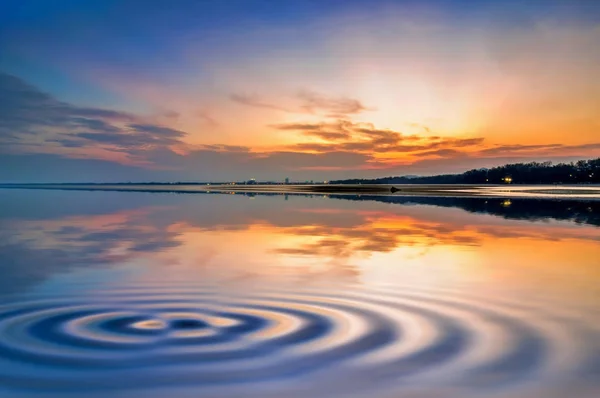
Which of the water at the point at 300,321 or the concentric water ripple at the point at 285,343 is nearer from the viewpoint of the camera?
the water at the point at 300,321

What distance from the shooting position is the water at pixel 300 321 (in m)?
6.16

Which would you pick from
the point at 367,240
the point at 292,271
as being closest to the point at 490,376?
the point at 292,271

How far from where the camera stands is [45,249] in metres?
17.9

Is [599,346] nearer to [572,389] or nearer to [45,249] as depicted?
[572,389]

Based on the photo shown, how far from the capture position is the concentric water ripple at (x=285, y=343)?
247 inches

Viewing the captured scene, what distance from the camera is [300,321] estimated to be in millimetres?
8648

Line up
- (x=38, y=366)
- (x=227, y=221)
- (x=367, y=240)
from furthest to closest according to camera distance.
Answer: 1. (x=227, y=221)
2. (x=367, y=240)
3. (x=38, y=366)

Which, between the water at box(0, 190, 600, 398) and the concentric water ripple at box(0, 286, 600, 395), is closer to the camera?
the water at box(0, 190, 600, 398)

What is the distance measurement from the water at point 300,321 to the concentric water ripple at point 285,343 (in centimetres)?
3

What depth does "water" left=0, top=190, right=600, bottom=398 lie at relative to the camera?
243 inches

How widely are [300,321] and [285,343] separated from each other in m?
1.18

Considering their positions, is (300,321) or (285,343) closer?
(285,343)

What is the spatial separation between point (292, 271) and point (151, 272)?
343cm

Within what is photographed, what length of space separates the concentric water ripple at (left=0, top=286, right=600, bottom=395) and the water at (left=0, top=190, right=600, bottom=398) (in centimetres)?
3
